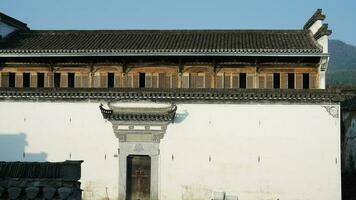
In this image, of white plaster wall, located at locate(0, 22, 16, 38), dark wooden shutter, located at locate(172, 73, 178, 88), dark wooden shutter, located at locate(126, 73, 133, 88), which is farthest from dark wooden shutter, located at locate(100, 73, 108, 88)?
white plaster wall, located at locate(0, 22, 16, 38)

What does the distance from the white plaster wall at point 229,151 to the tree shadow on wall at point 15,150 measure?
0.92 feet

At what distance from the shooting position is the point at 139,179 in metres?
25.0

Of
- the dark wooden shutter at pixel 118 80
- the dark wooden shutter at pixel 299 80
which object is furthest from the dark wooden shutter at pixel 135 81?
the dark wooden shutter at pixel 299 80

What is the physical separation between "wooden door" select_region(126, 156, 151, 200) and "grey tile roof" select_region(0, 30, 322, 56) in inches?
197

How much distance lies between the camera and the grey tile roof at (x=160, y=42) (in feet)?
87.2

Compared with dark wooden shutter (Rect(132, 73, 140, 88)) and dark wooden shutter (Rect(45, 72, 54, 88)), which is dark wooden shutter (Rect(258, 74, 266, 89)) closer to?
dark wooden shutter (Rect(132, 73, 140, 88))

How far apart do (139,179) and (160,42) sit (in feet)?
23.7

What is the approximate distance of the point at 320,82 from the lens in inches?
1048

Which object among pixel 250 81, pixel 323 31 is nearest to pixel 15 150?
pixel 250 81

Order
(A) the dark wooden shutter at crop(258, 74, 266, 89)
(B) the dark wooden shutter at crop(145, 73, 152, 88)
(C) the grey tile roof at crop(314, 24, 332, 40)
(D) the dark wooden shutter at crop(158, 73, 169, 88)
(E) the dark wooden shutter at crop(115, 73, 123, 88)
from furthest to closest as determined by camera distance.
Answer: (E) the dark wooden shutter at crop(115, 73, 123, 88) → (B) the dark wooden shutter at crop(145, 73, 152, 88) → (D) the dark wooden shutter at crop(158, 73, 169, 88) → (A) the dark wooden shutter at crop(258, 74, 266, 89) → (C) the grey tile roof at crop(314, 24, 332, 40)

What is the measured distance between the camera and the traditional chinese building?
2450 cm

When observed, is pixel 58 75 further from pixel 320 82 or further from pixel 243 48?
pixel 320 82

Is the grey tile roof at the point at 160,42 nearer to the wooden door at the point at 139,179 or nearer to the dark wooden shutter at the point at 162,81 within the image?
the dark wooden shutter at the point at 162,81

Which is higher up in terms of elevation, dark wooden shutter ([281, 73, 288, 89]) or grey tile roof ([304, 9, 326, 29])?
grey tile roof ([304, 9, 326, 29])
